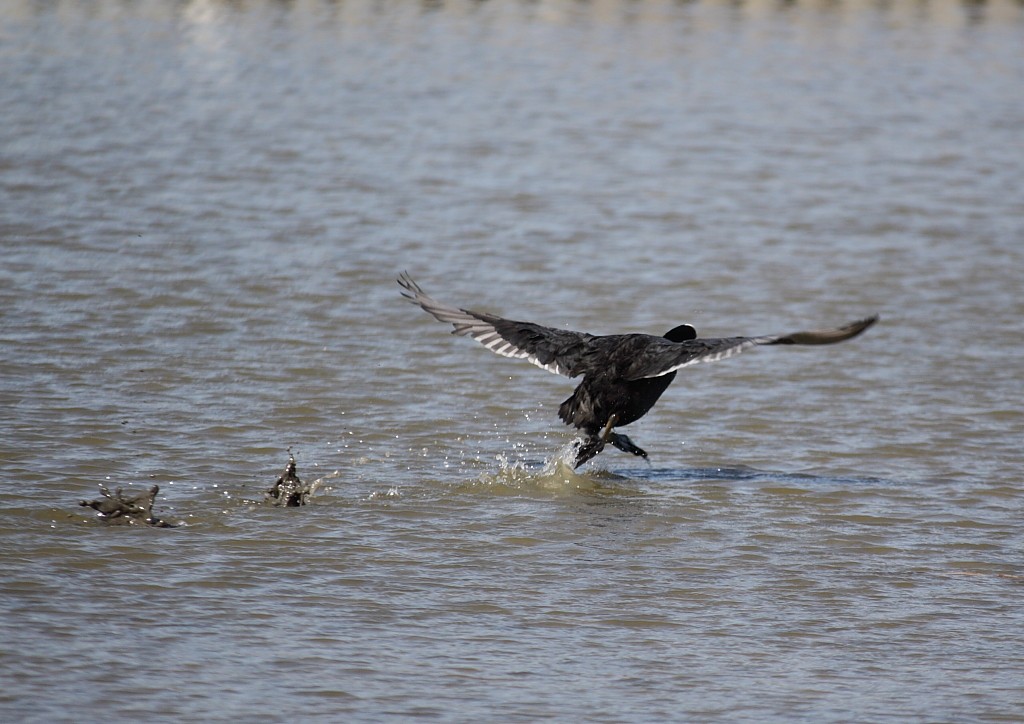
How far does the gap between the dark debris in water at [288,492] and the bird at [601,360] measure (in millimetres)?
1133

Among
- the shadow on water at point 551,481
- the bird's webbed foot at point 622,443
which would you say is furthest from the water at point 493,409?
the bird's webbed foot at point 622,443

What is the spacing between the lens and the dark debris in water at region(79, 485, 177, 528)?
691cm

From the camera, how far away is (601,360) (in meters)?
8.15

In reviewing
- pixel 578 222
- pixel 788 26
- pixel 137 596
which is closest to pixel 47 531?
pixel 137 596

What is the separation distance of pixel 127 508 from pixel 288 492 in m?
0.80

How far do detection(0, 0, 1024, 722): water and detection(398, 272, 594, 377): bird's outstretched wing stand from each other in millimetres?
565

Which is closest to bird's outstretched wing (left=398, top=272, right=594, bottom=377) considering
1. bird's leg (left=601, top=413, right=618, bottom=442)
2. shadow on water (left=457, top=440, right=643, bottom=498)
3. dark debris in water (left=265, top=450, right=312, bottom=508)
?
bird's leg (left=601, top=413, right=618, bottom=442)

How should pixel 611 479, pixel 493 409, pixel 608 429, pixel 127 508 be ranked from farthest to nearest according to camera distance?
pixel 493 409, pixel 611 479, pixel 608 429, pixel 127 508

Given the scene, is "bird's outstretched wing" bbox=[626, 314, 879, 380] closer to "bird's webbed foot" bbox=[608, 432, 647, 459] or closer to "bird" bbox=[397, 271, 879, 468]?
"bird" bbox=[397, 271, 879, 468]

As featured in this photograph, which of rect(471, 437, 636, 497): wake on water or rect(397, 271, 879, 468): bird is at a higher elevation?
rect(397, 271, 879, 468): bird

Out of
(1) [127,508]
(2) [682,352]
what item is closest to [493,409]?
(2) [682,352]

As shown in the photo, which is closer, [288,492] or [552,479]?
[288,492]

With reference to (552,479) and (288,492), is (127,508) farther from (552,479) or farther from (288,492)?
(552,479)

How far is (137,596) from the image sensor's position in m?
6.09
